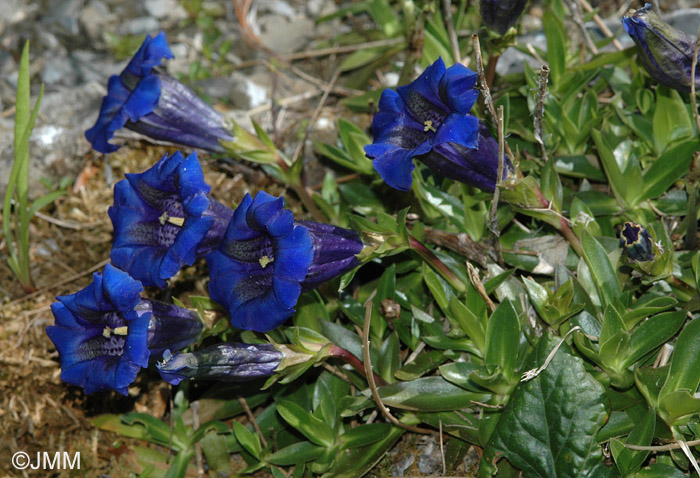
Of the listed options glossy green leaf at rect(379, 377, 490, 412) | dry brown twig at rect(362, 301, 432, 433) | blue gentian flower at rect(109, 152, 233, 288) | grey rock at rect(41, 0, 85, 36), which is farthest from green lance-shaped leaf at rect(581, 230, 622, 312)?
grey rock at rect(41, 0, 85, 36)

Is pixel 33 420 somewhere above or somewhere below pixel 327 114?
below

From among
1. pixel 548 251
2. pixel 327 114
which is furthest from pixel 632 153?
pixel 327 114

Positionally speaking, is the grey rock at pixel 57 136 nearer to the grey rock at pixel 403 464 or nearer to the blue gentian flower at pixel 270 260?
the blue gentian flower at pixel 270 260

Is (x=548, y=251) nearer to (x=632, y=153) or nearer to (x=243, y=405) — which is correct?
(x=632, y=153)

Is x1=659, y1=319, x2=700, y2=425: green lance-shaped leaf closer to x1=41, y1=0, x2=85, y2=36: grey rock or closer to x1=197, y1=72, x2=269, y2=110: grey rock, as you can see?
x1=197, y1=72, x2=269, y2=110: grey rock

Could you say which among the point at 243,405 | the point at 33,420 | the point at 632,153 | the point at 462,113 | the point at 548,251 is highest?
the point at 462,113
